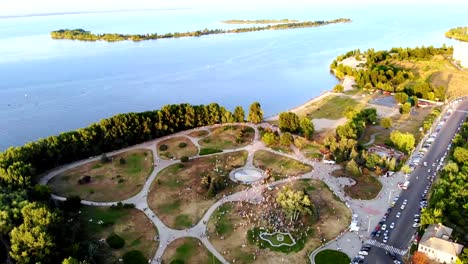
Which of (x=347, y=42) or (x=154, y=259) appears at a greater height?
(x=347, y=42)

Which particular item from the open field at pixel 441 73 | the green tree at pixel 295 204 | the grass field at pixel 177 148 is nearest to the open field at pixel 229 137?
the grass field at pixel 177 148

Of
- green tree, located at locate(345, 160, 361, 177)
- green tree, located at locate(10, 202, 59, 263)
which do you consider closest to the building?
green tree, located at locate(345, 160, 361, 177)

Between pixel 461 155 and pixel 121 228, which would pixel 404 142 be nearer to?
pixel 461 155

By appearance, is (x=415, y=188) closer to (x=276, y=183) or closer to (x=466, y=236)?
(x=466, y=236)

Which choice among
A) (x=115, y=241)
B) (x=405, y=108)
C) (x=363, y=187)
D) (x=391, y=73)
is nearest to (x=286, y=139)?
(x=363, y=187)

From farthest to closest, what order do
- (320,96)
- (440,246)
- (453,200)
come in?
(320,96) < (453,200) < (440,246)

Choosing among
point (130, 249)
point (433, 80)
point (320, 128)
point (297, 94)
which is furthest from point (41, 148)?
point (433, 80)
